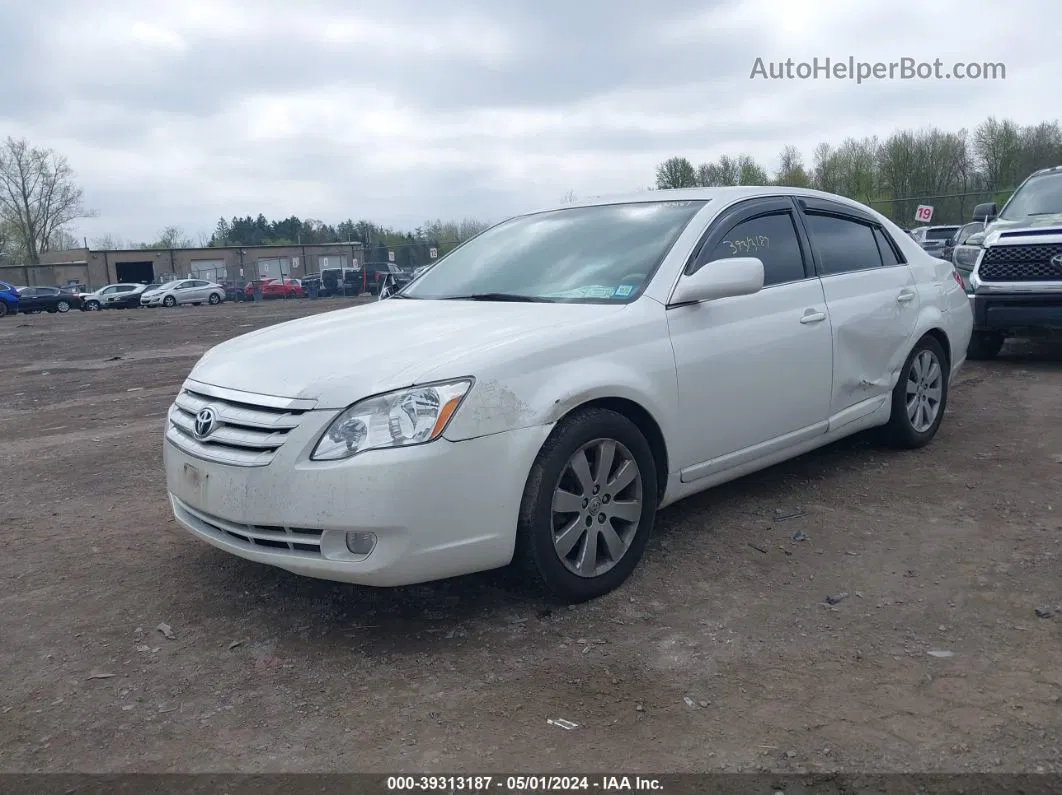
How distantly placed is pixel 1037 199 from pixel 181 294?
3856cm

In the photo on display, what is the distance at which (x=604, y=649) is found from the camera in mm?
3158

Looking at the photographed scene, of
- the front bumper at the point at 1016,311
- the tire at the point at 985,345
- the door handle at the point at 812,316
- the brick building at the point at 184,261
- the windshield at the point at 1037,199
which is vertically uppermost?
the brick building at the point at 184,261

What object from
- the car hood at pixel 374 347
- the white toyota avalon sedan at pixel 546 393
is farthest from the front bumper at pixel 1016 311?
the car hood at pixel 374 347

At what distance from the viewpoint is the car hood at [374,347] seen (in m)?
3.16

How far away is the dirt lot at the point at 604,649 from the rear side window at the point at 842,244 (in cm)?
123

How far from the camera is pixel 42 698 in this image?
2982 millimetres

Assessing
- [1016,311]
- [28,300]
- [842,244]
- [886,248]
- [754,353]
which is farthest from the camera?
[28,300]

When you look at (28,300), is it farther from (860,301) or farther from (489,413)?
(489,413)

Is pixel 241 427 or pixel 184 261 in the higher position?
pixel 184 261

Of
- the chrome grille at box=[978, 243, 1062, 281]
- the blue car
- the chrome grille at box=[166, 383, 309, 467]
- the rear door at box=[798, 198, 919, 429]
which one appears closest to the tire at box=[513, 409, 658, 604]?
the chrome grille at box=[166, 383, 309, 467]

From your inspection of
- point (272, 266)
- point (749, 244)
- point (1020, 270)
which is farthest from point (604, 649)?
point (272, 266)

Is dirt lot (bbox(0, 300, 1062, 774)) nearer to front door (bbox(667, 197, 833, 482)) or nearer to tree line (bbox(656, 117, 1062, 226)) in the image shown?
front door (bbox(667, 197, 833, 482))

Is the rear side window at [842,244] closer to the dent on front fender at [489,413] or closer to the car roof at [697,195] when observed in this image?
the car roof at [697,195]

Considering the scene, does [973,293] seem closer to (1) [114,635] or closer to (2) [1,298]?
(1) [114,635]
